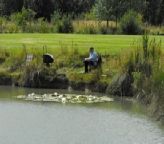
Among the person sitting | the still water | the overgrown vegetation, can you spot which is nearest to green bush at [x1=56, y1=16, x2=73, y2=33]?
the overgrown vegetation

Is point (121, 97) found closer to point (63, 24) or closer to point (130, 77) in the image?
point (130, 77)

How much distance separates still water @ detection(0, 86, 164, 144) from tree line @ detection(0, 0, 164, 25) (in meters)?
51.6

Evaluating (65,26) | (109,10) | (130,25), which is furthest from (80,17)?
(130,25)

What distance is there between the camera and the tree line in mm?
83312

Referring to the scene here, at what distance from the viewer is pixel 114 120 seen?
25250 mm

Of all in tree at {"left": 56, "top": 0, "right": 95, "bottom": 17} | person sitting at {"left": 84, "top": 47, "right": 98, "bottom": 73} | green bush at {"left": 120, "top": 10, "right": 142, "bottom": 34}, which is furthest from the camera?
tree at {"left": 56, "top": 0, "right": 95, "bottom": 17}

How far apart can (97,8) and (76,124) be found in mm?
62020

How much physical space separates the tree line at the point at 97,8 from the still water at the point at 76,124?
51.6m

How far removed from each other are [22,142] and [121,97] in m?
11.9

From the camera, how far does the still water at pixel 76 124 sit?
69.5 feet

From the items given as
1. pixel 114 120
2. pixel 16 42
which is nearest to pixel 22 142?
pixel 114 120

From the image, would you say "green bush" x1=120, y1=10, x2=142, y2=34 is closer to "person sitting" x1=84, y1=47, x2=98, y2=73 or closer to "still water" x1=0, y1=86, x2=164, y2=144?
"person sitting" x1=84, y1=47, x2=98, y2=73

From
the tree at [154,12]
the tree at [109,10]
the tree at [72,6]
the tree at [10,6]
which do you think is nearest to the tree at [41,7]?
the tree at [72,6]

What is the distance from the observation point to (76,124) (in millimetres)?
24156
